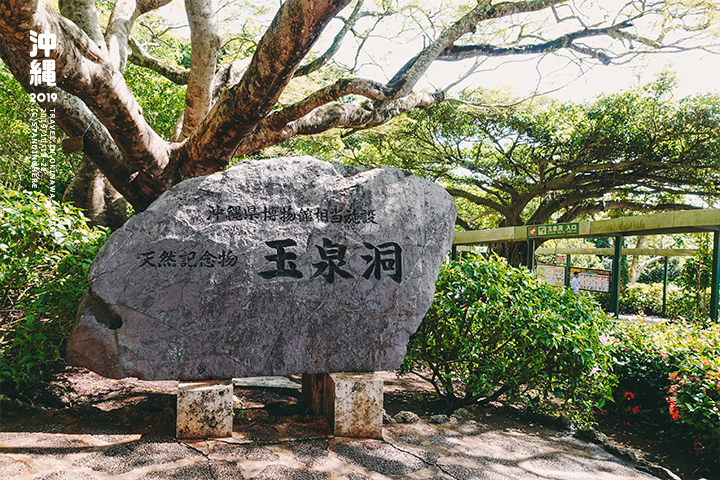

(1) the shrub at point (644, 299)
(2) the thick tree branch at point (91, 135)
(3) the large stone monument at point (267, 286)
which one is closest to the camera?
(3) the large stone monument at point (267, 286)

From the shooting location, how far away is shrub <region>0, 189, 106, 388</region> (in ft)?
12.7

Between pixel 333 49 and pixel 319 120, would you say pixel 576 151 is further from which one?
pixel 319 120

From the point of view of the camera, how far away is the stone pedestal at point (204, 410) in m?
3.53

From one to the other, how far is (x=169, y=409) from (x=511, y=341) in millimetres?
3217

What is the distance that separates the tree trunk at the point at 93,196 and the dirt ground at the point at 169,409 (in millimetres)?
2702

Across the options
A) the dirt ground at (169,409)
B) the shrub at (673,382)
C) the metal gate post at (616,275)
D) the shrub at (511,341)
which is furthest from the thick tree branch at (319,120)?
the shrub at (673,382)

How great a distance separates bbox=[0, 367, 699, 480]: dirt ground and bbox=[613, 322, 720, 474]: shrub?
26 centimetres

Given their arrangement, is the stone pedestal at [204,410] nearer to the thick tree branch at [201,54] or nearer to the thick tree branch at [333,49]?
the thick tree branch at [201,54]

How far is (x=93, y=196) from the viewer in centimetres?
711

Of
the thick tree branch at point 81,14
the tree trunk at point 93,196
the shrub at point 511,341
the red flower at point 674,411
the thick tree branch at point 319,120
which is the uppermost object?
the thick tree branch at point 81,14

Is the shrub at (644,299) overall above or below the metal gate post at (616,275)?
below

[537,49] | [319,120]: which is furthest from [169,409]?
[537,49]

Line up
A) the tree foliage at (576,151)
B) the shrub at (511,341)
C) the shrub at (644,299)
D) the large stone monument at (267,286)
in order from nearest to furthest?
the large stone monument at (267,286), the shrub at (511,341), the tree foliage at (576,151), the shrub at (644,299)

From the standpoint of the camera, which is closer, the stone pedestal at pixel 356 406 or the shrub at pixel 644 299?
the stone pedestal at pixel 356 406
